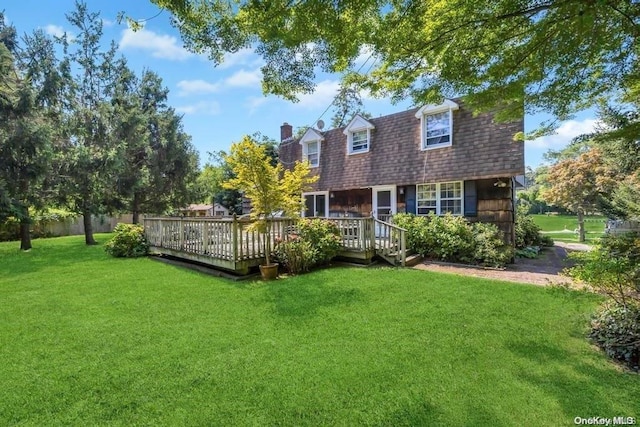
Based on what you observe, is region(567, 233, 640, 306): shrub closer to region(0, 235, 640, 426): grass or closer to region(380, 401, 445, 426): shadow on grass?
region(0, 235, 640, 426): grass

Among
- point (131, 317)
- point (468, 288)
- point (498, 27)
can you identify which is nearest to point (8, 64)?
point (131, 317)

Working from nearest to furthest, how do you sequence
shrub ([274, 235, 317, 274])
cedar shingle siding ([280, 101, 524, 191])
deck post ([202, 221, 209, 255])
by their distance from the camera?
shrub ([274, 235, 317, 274]) → deck post ([202, 221, 209, 255]) → cedar shingle siding ([280, 101, 524, 191])

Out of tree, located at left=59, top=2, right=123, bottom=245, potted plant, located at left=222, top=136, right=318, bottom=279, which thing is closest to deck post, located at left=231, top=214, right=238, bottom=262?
potted plant, located at left=222, top=136, right=318, bottom=279

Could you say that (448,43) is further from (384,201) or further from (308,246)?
(384,201)

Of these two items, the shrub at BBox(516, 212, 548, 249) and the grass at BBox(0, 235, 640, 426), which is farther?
the shrub at BBox(516, 212, 548, 249)

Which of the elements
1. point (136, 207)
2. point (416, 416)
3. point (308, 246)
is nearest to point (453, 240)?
point (308, 246)

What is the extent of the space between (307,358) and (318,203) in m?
11.7

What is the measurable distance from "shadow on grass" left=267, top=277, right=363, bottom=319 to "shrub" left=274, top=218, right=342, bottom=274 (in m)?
0.96

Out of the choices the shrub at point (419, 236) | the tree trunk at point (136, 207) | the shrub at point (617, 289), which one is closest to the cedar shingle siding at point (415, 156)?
the shrub at point (419, 236)

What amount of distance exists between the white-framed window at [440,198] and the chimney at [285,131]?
917 cm

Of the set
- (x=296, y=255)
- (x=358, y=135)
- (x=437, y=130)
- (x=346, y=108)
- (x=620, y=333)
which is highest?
(x=346, y=108)

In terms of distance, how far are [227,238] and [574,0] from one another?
741 centimetres

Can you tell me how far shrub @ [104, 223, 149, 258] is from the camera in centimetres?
1118

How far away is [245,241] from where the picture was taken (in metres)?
8.41
